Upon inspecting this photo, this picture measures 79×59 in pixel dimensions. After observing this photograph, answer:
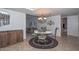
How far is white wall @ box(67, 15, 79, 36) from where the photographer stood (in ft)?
7.31

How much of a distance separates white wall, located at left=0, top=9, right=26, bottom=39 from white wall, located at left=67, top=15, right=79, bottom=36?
2.99 ft

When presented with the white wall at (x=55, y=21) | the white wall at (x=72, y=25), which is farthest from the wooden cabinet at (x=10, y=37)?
the white wall at (x=72, y=25)

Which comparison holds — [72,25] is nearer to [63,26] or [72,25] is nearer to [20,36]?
[63,26]

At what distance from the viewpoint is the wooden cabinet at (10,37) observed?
218 cm

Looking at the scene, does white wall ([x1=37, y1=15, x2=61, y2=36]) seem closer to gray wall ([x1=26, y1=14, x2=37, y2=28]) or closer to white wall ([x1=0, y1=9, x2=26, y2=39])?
gray wall ([x1=26, y1=14, x2=37, y2=28])

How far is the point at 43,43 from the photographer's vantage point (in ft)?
7.41

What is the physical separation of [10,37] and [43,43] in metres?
0.68

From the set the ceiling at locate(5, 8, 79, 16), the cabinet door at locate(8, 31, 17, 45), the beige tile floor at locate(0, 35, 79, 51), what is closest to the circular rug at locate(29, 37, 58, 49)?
the beige tile floor at locate(0, 35, 79, 51)

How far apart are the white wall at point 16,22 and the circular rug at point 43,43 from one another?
0.72 feet

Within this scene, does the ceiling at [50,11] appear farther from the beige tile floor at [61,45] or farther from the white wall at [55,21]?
the beige tile floor at [61,45]

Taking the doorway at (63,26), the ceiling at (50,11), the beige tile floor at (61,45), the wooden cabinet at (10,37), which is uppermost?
the ceiling at (50,11)

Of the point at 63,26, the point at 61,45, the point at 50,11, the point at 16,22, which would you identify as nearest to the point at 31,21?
the point at 16,22
